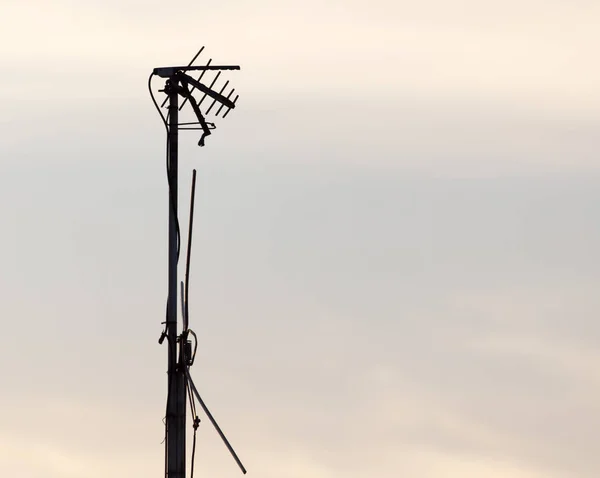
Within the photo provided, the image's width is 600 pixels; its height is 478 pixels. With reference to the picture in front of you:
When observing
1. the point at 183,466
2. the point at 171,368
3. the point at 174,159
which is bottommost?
the point at 183,466

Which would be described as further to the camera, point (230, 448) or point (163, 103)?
point (163, 103)

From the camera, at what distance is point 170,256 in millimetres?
30984

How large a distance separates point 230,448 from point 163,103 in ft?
26.5

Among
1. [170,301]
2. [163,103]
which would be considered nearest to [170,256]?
[170,301]

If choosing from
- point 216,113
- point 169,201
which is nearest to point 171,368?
point 169,201

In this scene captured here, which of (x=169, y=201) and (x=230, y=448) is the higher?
(x=169, y=201)

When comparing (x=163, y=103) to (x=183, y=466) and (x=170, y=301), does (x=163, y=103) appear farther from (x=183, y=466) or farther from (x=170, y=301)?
(x=183, y=466)

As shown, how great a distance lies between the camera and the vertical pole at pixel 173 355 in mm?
29750

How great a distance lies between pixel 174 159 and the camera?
1233 inches

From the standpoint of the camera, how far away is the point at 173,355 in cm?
3080

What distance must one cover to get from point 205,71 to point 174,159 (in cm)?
213

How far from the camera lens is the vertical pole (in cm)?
2975

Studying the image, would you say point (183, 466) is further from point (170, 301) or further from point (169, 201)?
point (169, 201)

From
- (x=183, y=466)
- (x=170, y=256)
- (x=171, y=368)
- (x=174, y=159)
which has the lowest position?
(x=183, y=466)
